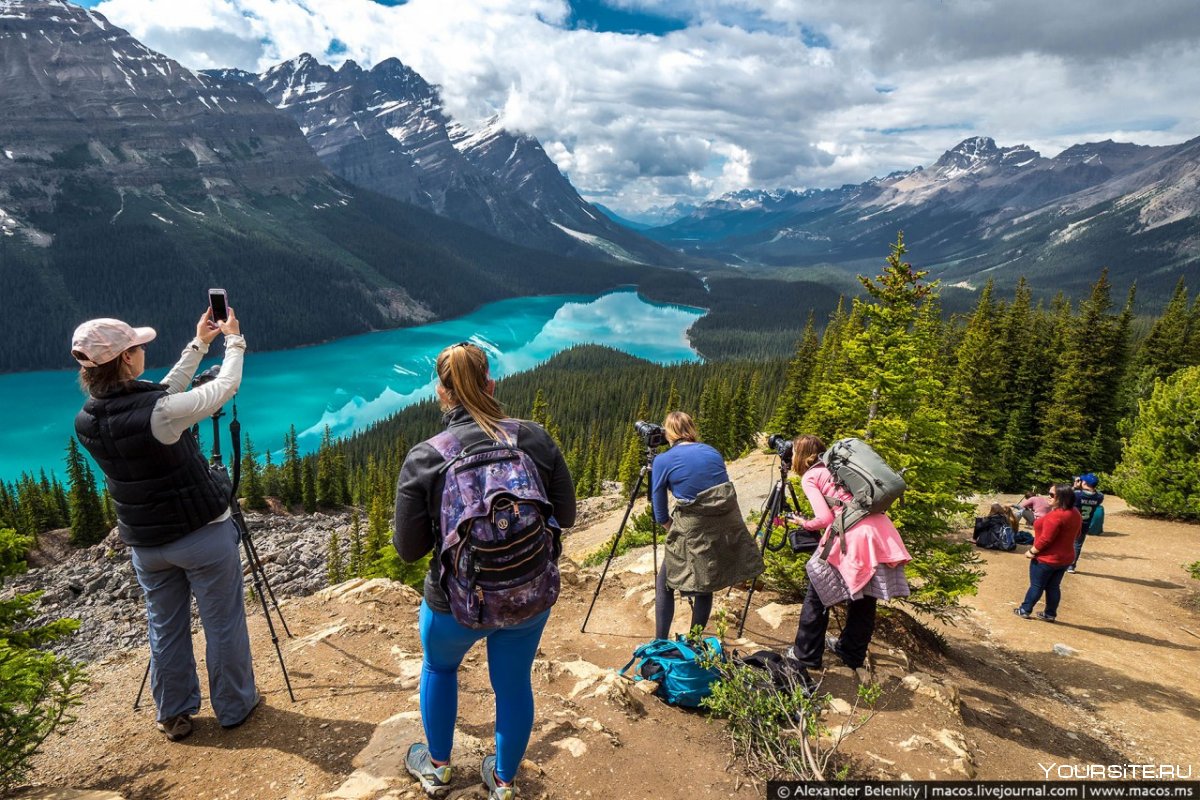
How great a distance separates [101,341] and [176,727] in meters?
3.04

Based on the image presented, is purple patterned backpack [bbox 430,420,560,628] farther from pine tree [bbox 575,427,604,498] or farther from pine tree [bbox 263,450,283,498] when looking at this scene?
pine tree [bbox 263,450,283,498]

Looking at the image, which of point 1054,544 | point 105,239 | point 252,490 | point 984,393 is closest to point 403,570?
point 1054,544

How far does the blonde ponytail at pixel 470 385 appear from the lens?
3221mm

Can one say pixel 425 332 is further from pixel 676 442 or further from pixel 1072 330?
pixel 676 442

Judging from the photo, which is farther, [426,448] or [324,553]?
[324,553]

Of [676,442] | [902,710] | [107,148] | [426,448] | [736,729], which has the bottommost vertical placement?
[902,710]

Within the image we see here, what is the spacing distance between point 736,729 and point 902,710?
2000 millimetres

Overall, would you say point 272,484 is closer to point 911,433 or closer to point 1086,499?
point 911,433

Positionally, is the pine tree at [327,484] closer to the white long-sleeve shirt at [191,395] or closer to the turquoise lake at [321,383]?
the turquoise lake at [321,383]

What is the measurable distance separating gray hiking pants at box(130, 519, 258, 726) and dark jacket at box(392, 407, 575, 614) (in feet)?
6.84

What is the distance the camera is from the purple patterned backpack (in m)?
2.95

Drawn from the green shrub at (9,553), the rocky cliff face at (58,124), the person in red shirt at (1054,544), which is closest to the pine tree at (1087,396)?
the person in red shirt at (1054,544)

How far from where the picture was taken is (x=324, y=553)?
38.8 m

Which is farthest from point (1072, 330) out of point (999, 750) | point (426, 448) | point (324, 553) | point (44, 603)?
point (44, 603)
